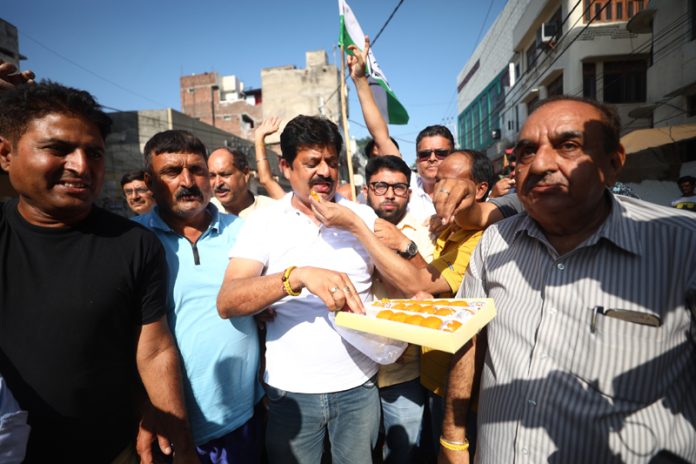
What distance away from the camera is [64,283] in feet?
5.44

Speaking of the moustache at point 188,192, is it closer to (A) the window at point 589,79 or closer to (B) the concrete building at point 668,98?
(B) the concrete building at point 668,98

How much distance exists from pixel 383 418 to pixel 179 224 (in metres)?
2.16

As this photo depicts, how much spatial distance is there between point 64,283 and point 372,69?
4073mm

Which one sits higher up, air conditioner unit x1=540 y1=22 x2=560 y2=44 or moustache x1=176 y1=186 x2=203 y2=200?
air conditioner unit x1=540 y1=22 x2=560 y2=44

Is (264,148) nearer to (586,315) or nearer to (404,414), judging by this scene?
(404,414)

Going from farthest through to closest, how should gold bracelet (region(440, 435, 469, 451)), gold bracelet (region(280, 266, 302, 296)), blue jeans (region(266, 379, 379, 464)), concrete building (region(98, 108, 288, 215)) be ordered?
concrete building (region(98, 108, 288, 215)), blue jeans (region(266, 379, 379, 464)), gold bracelet (region(440, 435, 469, 451)), gold bracelet (region(280, 266, 302, 296))

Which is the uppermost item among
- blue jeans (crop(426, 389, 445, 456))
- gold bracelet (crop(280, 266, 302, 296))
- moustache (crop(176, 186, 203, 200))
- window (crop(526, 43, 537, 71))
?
window (crop(526, 43, 537, 71))

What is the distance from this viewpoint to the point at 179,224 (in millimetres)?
2496

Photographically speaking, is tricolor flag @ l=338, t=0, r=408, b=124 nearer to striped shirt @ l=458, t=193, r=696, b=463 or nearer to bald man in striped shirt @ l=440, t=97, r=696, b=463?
bald man in striped shirt @ l=440, t=97, r=696, b=463

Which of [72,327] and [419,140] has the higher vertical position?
[419,140]

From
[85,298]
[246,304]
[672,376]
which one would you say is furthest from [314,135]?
[672,376]

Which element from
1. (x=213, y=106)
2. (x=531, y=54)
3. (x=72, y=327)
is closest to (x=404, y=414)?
(x=72, y=327)

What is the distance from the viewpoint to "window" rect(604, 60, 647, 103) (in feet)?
60.7

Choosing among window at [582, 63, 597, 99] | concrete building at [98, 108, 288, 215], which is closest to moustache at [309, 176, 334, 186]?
concrete building at [98, 108, 288, 215]
